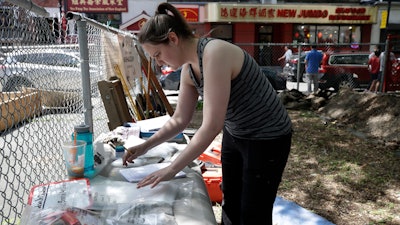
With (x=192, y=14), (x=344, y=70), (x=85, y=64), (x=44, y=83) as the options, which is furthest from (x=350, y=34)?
(x=85, y=64)

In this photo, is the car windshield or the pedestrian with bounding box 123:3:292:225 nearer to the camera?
the pedestrian with bounding box 123:3:292:225

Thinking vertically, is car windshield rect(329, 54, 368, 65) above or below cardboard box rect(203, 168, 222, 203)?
above

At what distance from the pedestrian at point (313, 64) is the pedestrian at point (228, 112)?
9.41 meters

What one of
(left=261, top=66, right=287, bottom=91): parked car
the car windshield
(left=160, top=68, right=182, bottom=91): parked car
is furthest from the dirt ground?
(left=160, top=68, right=182, bottom=91): parked car

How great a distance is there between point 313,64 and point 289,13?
9941 mm

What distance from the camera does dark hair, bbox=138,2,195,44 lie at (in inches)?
63.9

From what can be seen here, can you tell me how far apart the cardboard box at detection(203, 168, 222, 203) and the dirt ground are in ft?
2.64

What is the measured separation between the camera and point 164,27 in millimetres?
1625

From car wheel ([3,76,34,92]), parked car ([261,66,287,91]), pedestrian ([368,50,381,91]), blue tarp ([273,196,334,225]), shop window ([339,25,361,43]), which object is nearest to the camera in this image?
car wheel ([3,76,34,92])

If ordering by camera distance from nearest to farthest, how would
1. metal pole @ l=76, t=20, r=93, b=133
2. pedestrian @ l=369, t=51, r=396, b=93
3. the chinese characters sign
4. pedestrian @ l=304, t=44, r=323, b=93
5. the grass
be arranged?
metal pole @ l=76, t=20, r=93, b=133, the grass, pedestrian @ l=369, t=51, r=396, b=93, pedestrian @ l=304, t=44, r=323, b=93, the chinese characters sign

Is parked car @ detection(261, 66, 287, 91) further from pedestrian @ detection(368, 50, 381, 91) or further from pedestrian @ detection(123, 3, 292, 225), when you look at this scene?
pedestrian @ detection(123, 3, 292, 225)

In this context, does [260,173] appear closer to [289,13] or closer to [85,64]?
[85,64]

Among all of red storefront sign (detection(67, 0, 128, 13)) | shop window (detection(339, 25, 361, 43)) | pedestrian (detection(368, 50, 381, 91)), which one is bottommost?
pedestrian (detection(368, 50, 381, 91))

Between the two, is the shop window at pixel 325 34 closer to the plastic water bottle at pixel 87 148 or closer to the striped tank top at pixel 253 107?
the striped tank top at pixel 253 107
